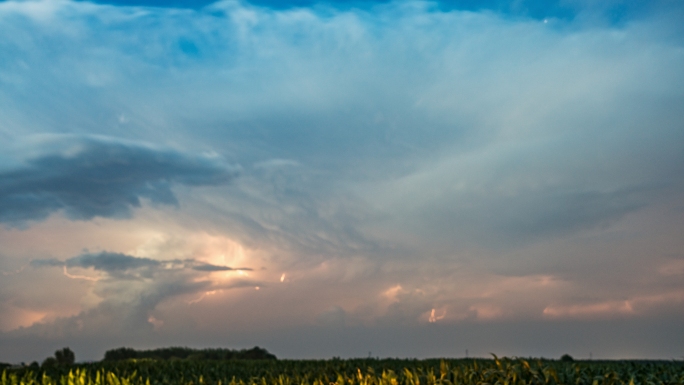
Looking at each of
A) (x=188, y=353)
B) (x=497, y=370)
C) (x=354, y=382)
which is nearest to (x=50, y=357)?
(x=188, y=353)

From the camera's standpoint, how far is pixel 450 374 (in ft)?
34.8

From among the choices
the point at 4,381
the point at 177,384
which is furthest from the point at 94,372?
the point at 177,384

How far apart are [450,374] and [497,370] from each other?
0.93 m

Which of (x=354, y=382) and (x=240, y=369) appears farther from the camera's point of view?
(x=240, y=369)

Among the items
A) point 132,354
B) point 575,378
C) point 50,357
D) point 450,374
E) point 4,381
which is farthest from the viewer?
point 132,354

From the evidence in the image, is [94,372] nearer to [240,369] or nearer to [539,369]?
[240,369]

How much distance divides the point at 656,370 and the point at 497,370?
154 inches

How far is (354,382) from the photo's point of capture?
10.9m

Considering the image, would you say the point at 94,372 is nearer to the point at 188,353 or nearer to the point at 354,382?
the point at 354,382

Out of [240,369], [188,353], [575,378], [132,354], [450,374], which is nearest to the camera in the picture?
[575,378]

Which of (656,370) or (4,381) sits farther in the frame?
(4,381)

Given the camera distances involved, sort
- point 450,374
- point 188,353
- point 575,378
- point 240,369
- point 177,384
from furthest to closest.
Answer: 1. point 188,353
2. point 240,369
3. point 177,384
4. point 450,374
5. point 575,378

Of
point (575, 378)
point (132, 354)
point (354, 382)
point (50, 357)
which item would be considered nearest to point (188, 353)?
point (132, 354)

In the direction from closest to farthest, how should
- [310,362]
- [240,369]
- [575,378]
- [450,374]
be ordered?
[575,378] → [450,374] → [240,369] → [310,362]
